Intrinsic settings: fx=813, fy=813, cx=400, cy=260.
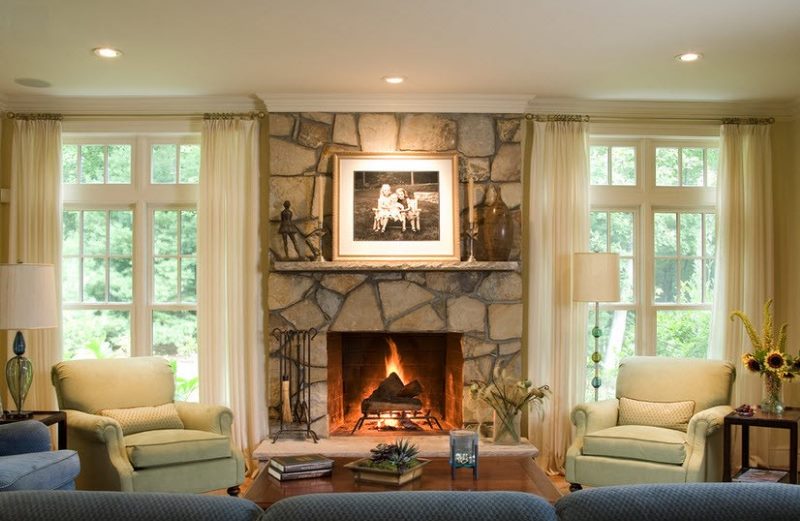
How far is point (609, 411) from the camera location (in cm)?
504

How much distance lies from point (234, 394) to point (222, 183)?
147cm

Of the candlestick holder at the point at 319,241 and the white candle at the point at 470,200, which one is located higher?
the white candle at the point at 470,200

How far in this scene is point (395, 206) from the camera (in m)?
5.60

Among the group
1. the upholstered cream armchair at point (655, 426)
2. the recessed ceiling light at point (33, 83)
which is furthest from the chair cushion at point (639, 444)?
the recessed ceiling light at point (33, 83)

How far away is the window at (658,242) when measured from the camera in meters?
5.97

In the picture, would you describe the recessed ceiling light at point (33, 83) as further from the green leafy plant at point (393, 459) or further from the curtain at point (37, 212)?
the green leafy plant at point (393, 459)

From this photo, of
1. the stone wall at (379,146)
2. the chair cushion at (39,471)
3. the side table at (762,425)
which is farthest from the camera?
the stone wall at (379,146)

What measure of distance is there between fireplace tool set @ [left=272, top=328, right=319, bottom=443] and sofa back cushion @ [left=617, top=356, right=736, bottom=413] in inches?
81.6

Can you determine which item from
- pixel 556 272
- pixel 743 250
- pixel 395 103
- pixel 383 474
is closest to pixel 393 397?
pixel 556 272

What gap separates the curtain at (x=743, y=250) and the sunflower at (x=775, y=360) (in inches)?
38.6

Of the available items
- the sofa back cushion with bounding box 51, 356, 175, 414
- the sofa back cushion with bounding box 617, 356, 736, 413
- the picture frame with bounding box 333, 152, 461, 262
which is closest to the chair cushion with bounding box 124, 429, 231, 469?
the sofa back cushion with bounding box 51, 356, 175, 414

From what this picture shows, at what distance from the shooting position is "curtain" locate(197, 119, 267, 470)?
5629 mm

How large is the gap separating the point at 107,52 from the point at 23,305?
57.7 inches

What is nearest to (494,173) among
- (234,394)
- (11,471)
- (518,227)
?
(518,227)
